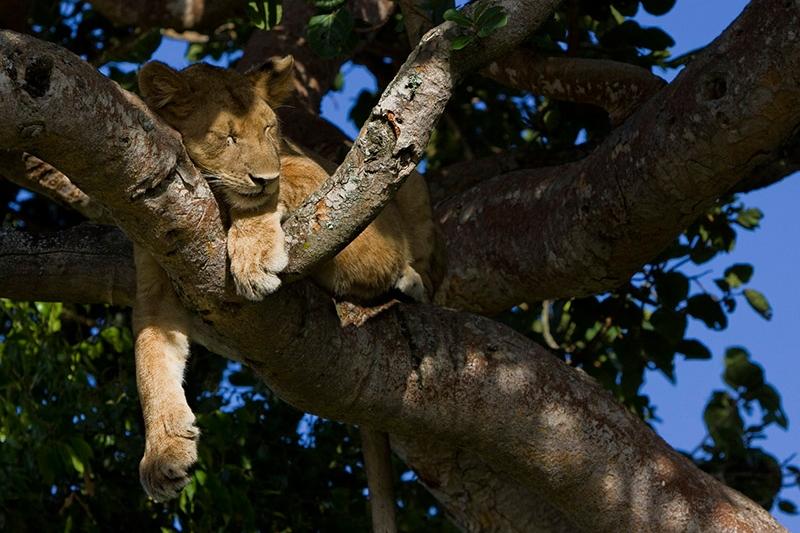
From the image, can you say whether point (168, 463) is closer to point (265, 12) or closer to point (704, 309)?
point (265, 12)

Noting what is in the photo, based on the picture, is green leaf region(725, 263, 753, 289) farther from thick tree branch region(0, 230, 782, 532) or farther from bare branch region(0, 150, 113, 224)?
bare branch region(0, 150, 113, 224)

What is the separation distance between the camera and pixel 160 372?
4152 millimetres

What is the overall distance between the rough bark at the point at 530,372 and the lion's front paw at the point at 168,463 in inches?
12.1

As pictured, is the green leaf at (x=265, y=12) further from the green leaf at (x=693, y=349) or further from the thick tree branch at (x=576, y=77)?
the green leaf at (x=693, y=349)

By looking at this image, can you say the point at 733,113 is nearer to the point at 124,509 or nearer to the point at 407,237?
the point at 407,237

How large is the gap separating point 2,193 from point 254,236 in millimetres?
3525

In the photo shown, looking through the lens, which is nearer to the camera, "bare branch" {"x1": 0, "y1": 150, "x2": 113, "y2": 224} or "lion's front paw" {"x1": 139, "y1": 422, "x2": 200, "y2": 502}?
"lion's front paw" {"x1": 139, "y1": 422, "x2": 200, "y2": 502}

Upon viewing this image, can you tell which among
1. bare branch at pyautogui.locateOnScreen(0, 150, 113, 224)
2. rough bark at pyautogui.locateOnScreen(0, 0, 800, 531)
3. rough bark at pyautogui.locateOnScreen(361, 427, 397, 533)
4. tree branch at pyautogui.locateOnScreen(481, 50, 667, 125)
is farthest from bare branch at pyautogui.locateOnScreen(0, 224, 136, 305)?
tree branch at pyautogui.locateOnScreen(481, 50, 667, 125)

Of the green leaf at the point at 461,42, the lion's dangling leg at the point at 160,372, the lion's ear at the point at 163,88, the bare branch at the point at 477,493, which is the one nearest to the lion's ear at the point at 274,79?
the lion's ear at the point at 163,88

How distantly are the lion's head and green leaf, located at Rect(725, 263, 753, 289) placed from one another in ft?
9.23

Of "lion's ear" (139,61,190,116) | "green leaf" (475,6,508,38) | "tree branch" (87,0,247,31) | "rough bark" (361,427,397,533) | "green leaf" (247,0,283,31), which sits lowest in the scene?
"rough bark" (361,427,397,533)

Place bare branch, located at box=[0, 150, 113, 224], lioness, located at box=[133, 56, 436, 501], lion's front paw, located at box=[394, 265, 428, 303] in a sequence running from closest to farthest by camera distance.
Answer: lioness, located at box=[133, 56, 436, 501] → lion's front paw, located at box=[394, 265, 428, 303] → bare branch, located at box=[0, 150, 113, 224]

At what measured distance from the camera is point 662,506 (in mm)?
4230

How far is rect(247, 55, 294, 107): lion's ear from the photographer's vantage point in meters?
4.18
